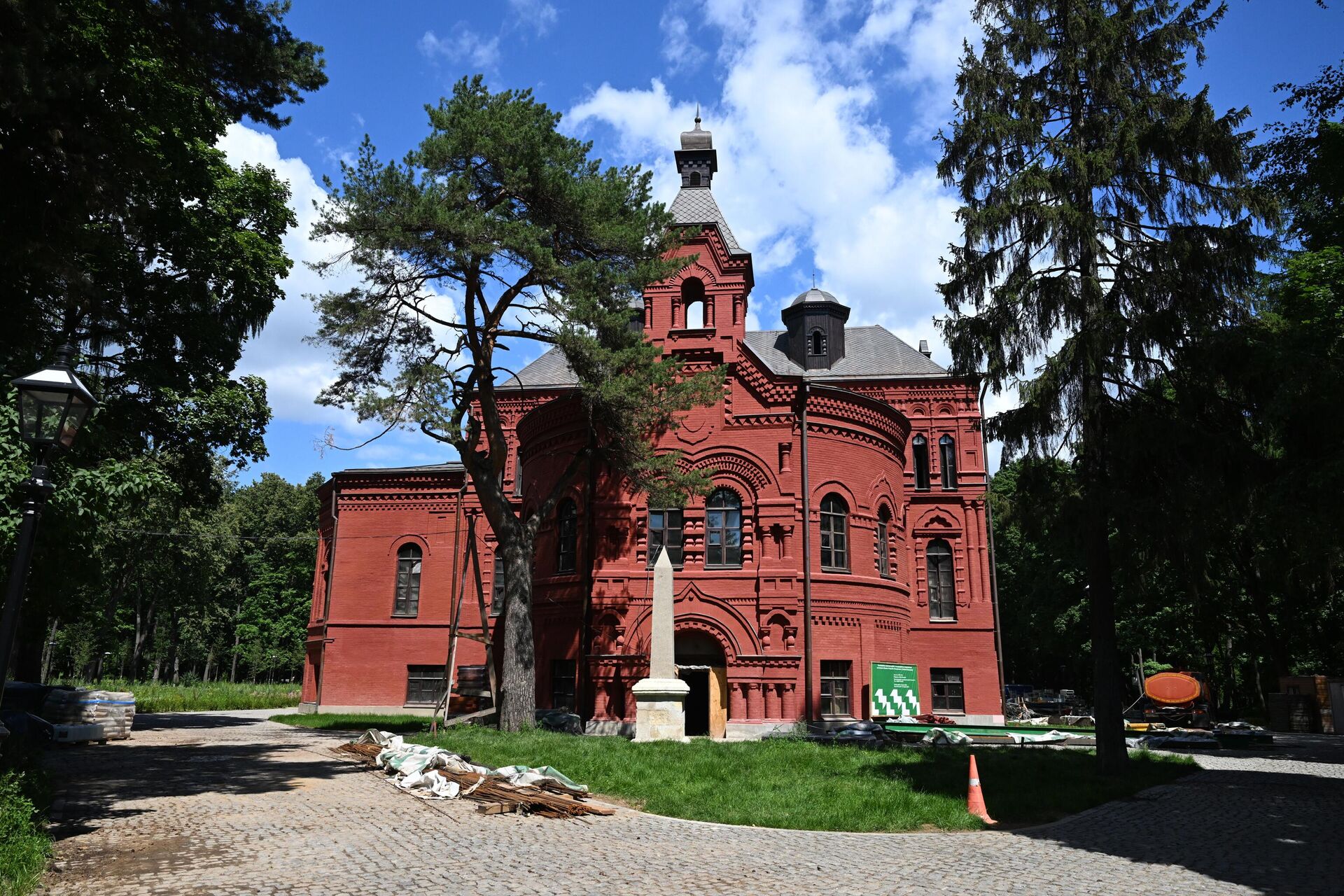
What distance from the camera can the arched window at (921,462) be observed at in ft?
102

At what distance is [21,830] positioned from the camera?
7492 millimetres

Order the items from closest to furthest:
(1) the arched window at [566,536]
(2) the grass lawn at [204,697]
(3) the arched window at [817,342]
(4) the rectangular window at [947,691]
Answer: (1) the arched window at [566,536] → (4) the rectangular window at [947,691] → (3) the arched window at [817,342] → (2) the grass lawn at [204,697]

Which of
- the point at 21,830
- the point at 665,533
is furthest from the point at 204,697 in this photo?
the point at 21,830

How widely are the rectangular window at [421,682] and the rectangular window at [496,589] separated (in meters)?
3.15

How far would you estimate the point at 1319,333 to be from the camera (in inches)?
460

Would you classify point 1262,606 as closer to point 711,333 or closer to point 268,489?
point 711,333

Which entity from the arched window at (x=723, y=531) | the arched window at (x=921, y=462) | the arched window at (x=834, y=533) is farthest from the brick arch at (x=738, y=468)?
the arched window at (x=921, y=462)

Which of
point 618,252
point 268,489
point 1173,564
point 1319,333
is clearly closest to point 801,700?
point 1173,564

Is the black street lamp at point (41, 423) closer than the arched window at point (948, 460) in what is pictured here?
Yes

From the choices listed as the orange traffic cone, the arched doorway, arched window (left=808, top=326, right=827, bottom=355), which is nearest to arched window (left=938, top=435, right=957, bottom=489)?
arched window (left=808, top=326, right=827, bottom=355)

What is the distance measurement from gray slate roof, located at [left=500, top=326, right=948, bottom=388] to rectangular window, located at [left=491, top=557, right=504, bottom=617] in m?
6.68

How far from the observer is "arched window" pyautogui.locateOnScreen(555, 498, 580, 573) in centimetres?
2377

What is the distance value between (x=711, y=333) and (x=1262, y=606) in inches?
875

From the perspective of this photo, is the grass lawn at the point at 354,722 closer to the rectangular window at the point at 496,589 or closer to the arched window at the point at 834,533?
the rectangular window at the point at 496,589
